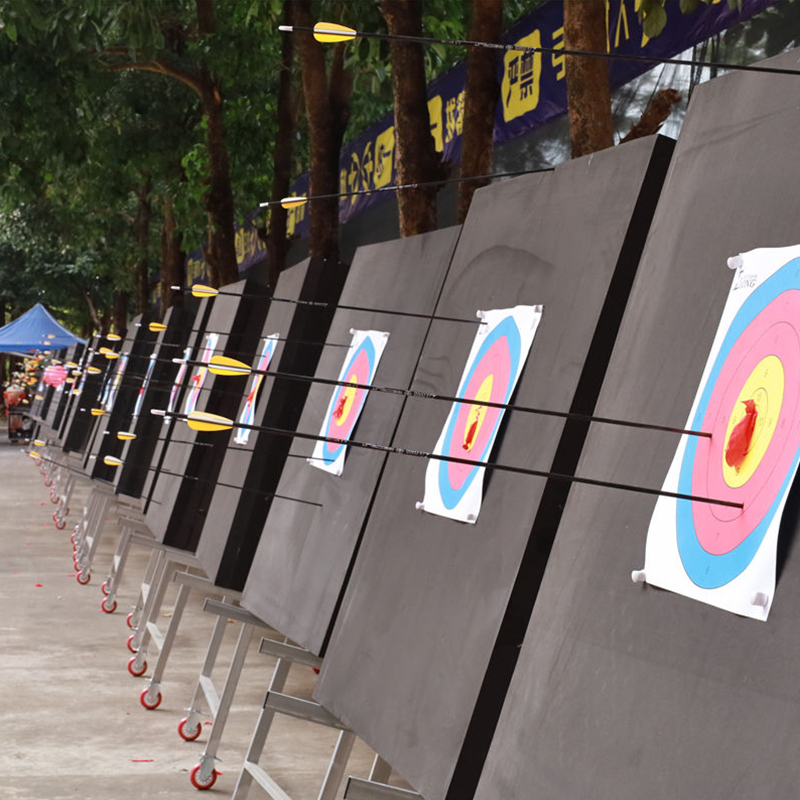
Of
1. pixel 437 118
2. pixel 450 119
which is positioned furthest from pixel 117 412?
pixel 450 119

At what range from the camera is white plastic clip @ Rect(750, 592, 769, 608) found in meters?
1.37

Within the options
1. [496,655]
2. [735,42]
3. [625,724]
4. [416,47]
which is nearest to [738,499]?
[625,724]

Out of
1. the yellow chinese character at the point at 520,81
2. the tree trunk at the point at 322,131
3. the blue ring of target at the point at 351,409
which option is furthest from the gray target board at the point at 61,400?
the blue ring of target at the point at 351,409

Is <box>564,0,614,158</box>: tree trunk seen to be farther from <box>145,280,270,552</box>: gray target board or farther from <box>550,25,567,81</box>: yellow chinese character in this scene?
<box>145,280,270,552</box>: gray target board

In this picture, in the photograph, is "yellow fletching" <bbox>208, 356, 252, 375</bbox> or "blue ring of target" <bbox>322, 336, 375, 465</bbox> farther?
"blue ring of target" <bbox>322, 336, 375, 465</bbox>

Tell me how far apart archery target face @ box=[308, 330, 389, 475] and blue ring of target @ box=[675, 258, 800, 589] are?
2.15 m

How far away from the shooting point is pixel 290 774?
4.50 meters

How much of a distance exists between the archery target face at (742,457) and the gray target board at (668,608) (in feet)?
0.08

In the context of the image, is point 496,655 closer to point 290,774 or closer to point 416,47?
point 290,774

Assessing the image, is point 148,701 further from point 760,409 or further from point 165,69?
point 165,69

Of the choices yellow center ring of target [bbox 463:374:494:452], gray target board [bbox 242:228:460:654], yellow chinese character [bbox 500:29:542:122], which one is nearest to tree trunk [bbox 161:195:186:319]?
yellow chinese character [bbox 500:29:542:122]

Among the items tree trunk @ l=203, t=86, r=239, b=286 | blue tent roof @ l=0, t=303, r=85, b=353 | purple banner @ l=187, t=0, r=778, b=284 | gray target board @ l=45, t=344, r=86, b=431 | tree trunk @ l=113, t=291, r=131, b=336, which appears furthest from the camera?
tree trunk @ l=113, t=291, r=131, b=336

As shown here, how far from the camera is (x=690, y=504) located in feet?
5.30

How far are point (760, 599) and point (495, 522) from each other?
910 mm
